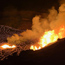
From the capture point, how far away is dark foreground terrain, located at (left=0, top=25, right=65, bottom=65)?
5956 mm

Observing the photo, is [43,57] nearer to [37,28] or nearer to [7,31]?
[37,28]

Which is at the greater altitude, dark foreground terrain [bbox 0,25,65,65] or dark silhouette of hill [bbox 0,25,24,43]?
dark silhouette of hill [bbox 0,25,24,43]

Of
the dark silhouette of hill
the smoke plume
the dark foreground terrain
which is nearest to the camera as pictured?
the dark foreground terrain

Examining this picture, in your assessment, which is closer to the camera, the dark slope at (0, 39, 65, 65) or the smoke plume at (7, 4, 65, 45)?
the dark slope at (0, 39, 65, 65)

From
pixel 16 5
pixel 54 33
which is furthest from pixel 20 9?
pixel 54 33

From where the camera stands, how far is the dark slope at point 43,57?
5.98 meters

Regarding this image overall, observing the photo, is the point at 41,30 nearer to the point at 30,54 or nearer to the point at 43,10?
the point at 43,10

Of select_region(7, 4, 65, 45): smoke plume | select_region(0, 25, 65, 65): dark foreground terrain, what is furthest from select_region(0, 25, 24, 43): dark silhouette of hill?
select_region(0, 25, 65, 65): dark foreground terrain

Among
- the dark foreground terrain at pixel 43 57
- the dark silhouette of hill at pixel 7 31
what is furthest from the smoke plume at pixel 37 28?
the dark foreground terrain at pixel 43 57

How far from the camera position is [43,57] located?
6.33 meters

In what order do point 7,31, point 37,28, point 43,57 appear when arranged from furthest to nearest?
1. point 7,31
2. point 37,28
3. point 43,57

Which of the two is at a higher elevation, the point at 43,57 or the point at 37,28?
the point at 37,28

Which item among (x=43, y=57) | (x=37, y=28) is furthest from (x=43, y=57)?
(x=37, y=28)

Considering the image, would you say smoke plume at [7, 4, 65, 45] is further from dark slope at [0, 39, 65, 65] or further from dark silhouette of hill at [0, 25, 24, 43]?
dark slope at [0, 39, 65, 65]
